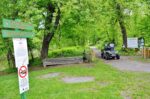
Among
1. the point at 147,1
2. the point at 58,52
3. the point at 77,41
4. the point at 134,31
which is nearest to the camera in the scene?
the point at 58,52

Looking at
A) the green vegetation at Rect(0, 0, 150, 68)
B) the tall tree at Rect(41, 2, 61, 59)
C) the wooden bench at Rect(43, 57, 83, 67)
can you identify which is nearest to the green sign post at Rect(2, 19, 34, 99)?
the green vegetation at Rect(0, 0, 150, 68)

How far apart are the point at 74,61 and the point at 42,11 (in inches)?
196

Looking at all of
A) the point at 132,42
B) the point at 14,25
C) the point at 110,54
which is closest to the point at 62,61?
the point at 110,54

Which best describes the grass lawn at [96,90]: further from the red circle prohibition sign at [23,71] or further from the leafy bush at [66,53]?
the leafy bush at [66,53]

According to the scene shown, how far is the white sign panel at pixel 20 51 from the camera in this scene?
6547mm

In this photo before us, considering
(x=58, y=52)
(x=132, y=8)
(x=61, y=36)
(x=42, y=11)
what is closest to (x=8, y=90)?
(x=42, y=11)

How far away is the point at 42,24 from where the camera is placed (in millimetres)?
23875

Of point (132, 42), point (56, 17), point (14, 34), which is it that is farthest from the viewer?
point (132, 42)

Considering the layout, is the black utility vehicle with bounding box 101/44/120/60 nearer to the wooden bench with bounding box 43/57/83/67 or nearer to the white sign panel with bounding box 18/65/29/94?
the wooden bench with bounding box 43/57/83/67

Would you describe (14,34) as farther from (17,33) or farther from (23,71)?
(23,71)

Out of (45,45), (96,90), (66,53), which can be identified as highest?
(45,45)

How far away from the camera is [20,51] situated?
669cm

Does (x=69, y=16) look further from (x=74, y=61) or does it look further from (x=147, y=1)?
(x=147, y=1)

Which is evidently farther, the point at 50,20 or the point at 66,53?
the point at 66,53
